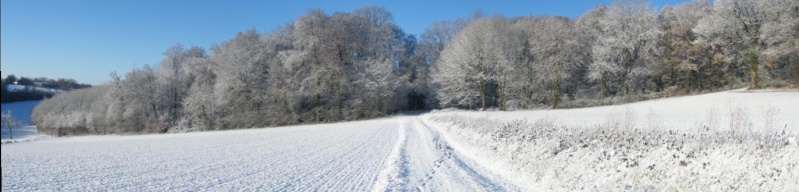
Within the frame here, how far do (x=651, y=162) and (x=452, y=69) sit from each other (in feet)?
134

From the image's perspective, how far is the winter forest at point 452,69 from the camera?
44469mm

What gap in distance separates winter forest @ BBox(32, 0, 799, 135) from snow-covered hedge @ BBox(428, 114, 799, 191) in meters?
37.3

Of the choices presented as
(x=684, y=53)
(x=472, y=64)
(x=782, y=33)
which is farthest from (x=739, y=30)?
(x=472, y=64)

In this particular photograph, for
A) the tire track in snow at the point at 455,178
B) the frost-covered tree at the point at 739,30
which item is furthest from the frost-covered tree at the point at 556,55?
the tire track in snow at the point at 455,178

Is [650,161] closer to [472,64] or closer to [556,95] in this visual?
[472,64]

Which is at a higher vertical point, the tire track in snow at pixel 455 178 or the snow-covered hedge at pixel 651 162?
the snow-covered hedge at pixel 651 162

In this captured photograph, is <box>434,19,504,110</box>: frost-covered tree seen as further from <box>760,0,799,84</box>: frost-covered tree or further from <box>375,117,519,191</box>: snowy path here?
Answer: <box>375,117,519,191</box>: snowy path

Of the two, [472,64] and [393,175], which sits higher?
[472,64]

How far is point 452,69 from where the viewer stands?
48656 mm

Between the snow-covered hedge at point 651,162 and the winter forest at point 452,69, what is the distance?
3728cm

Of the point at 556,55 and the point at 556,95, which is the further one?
the point at 556,55

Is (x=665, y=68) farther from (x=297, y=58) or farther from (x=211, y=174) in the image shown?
(x=211, y=174)

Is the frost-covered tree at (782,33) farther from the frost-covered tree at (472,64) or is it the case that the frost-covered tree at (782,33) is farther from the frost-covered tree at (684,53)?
the frost-covered tree at (472,64)

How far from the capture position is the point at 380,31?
2296 inches
